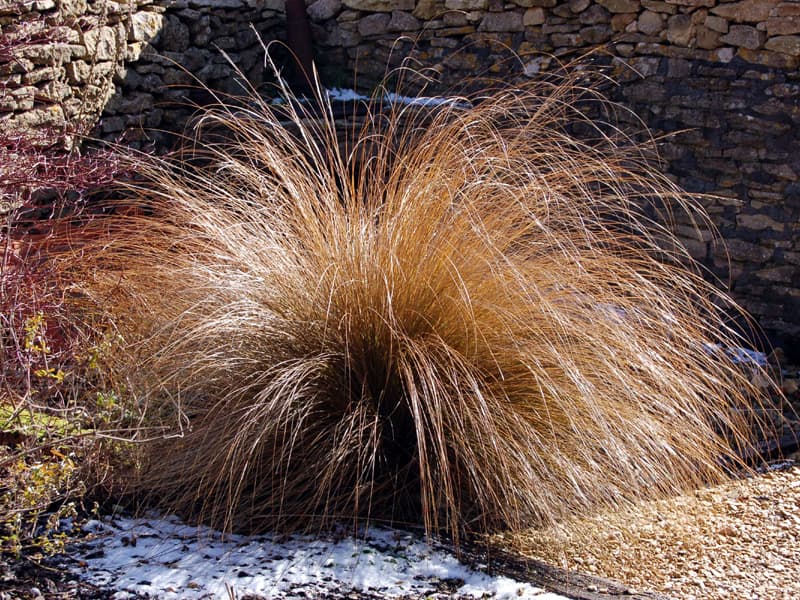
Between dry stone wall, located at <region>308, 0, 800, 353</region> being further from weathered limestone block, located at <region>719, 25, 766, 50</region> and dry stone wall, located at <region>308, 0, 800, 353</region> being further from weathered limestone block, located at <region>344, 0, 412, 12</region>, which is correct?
weathered limestone block, located at <region>344, 0, 412, 12</region>

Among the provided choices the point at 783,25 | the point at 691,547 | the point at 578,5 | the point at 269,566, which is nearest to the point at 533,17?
the point at 578,5

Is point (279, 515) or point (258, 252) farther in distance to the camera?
point (258, 252)

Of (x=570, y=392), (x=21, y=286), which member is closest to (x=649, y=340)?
(x=570, y=392)

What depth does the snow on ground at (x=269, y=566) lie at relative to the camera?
2.09 metres

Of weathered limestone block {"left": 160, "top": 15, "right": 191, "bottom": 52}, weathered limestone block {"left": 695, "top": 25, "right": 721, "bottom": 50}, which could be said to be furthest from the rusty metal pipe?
weathered limestone block {"left": 695, "top": 25, "right": 721, "bottom": 50}

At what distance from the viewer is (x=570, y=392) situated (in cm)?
255

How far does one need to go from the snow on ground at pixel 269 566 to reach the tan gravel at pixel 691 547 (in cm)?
29

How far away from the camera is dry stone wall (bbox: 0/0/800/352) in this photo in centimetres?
466

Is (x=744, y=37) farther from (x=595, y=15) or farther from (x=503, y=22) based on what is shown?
(x=503, y=22)

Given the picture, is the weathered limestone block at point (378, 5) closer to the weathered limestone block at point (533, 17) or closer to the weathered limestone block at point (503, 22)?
the weathered limestone block at point (503, 22)

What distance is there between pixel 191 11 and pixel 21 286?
10.5 ft

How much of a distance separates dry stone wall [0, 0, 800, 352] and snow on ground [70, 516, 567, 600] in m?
2.65

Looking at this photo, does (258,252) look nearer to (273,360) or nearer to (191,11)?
(273,360)

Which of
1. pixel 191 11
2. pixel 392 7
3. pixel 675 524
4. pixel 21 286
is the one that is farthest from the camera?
pixel 392 7
